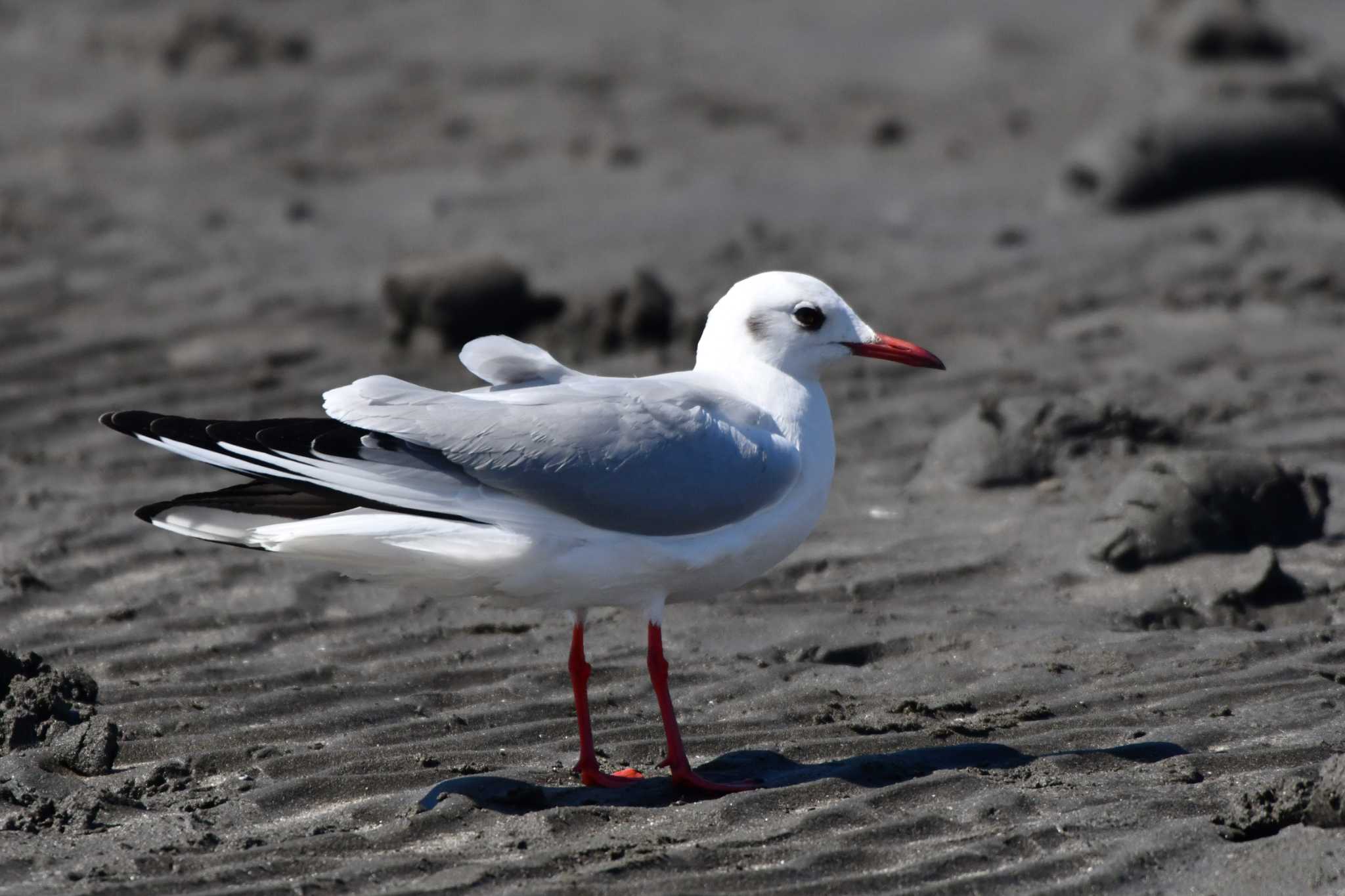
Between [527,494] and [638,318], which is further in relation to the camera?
[638,318]

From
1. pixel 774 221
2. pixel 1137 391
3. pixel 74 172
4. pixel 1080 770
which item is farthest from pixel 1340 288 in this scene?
pixel 74 172

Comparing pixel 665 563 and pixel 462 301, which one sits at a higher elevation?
pixel 462 301

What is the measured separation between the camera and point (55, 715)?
526 centimetres

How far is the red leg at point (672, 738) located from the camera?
Answer: 4.88 meters

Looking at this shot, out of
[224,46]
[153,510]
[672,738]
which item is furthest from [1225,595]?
[224,46]

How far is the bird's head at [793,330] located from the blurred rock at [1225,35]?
32.9 feet

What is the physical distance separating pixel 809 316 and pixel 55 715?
2581mm

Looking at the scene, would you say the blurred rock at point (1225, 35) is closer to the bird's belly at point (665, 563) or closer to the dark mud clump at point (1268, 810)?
the bird's belly at point (665, 563)

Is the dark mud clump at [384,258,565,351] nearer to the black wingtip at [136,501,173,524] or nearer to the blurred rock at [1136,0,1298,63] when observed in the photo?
the black wingtip at [136,501,173,524]

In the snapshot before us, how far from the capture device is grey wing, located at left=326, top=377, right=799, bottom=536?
4.93 m

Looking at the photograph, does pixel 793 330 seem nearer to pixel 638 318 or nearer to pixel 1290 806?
pixel 1290 806

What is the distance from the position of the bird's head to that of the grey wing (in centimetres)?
45

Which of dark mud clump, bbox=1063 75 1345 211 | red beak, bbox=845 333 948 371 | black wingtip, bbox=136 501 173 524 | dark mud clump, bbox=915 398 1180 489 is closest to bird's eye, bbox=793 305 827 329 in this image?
red beak, bbox=845 333 948 371

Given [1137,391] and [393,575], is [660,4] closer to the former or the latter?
[1137,391]
